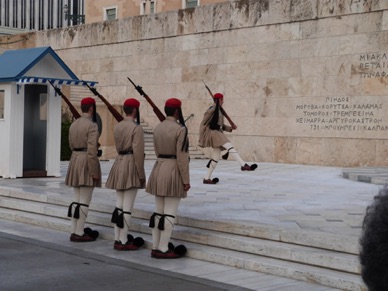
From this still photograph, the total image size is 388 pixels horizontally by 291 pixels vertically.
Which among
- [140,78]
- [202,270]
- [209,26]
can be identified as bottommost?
[202,270]

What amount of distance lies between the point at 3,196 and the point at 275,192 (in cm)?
457

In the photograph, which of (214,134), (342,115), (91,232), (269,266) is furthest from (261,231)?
(342,115)

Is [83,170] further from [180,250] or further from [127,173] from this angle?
[180,250]

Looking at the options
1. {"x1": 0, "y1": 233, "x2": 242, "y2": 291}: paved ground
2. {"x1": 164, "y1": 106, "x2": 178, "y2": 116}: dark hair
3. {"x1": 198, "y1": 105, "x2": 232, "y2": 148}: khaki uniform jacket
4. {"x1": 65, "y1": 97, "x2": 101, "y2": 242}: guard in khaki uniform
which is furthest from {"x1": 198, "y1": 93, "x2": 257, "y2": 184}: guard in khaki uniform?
{"x1": 0, "y1": 233, "x2": 242, "y2": 291}: paved ground

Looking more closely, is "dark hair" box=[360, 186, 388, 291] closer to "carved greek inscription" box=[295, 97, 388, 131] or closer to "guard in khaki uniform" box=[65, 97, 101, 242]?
"guard in khaki uniform" box=[65, 97, 101, 242]

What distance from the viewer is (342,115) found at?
53.5ft

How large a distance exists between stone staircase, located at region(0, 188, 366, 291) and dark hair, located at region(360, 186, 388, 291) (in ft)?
15.2

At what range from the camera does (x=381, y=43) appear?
15703 mm

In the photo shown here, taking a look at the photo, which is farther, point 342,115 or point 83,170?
point 342,115

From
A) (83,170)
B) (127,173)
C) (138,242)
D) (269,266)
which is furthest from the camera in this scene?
(83,170)

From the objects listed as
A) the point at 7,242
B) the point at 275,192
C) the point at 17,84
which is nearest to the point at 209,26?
the point at 17,84

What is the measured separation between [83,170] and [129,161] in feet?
2.67

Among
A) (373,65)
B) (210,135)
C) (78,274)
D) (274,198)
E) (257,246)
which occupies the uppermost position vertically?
(373,65)

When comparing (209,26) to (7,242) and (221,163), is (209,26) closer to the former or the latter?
(221,163)
